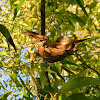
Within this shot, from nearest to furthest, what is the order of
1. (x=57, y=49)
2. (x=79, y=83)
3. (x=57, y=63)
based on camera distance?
(x=79, y=83) < (x=57, y=49) < (x=57, y=63)

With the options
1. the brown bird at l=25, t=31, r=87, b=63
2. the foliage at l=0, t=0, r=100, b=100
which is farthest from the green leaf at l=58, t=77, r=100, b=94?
the brown bird at l=25, t=31, r=87, b=63

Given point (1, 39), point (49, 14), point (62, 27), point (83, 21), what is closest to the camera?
point (83, 21)

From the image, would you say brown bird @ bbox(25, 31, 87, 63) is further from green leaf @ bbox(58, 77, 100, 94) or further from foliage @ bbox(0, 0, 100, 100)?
green leaf @ bbox(58, 77, 100, 94)

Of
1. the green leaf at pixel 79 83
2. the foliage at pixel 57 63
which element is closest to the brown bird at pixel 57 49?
the foliage at pixel 57 63

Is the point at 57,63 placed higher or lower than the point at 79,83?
lower

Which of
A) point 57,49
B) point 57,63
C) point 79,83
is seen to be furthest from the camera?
point 57,63

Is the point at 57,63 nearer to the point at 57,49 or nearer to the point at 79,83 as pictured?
the point at 57,49

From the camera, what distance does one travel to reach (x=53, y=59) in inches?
33.1

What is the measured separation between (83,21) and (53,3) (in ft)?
1.38

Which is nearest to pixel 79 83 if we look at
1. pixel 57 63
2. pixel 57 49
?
pixel 57 49

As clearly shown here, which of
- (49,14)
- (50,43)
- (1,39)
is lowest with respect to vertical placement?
(1,39)

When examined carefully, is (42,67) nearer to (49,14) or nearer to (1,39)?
(49,14)

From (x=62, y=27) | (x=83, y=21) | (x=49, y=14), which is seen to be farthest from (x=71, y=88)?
(x=62, y=27)

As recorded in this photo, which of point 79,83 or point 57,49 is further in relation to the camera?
point 57,49
